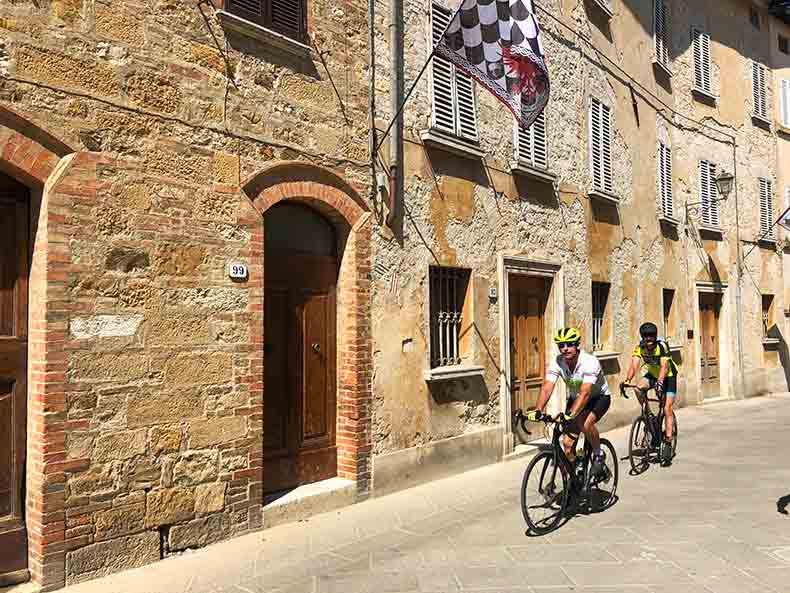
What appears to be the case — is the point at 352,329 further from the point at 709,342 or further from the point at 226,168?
the point at 709,342

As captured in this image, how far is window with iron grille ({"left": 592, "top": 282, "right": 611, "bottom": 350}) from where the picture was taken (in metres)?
12.6

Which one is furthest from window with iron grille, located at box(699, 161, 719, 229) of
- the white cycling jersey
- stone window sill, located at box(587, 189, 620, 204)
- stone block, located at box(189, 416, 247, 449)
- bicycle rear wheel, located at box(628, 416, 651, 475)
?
stone block, located at box(189, 416, 247, 449)

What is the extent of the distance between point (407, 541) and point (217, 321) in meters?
2.44

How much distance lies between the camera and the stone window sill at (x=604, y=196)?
12.0m

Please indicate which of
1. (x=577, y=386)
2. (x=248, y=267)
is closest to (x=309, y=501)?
(x=248, y=267)

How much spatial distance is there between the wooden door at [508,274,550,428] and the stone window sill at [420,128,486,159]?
6.47ft

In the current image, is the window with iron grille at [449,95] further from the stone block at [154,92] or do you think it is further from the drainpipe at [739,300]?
the drainpipe at [739,300]

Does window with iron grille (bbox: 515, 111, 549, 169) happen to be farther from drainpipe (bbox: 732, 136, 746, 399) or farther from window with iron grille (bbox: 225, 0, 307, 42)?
drainpipe (bbox: 732, 136, 746, 399)

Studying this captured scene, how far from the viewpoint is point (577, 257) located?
11.6 metres

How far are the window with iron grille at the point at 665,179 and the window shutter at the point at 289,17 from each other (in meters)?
10.4

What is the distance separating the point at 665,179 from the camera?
15.2m

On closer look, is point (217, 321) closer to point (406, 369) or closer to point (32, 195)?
point (32, 195)

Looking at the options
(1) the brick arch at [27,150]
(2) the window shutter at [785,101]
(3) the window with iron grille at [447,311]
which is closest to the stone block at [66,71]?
(1) the brick arch at [27,150]

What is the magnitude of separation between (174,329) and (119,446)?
3.20 ft
